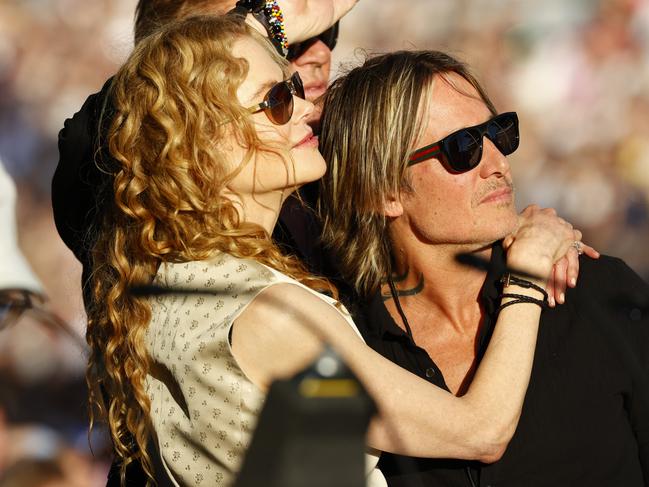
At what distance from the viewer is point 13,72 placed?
3656 mm

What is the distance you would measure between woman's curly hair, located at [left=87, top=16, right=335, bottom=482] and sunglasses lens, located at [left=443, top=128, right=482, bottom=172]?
0.40 meters

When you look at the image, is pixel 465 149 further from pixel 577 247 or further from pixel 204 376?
pixel 204 376

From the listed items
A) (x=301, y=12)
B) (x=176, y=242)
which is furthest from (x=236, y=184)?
(x=301, y=12)

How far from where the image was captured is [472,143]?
74.4 inches

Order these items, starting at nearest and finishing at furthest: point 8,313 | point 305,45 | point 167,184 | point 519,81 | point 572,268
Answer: point 8,313, point 167,184, point 572,268, point 305,45, point 519,81

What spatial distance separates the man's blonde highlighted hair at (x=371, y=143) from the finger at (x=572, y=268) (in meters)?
0.37

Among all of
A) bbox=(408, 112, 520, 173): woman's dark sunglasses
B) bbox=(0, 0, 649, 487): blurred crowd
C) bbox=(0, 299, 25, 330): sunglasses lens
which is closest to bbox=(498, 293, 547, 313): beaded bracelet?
bbox=(408, 112, 520, 173): woman's dark sunglasses

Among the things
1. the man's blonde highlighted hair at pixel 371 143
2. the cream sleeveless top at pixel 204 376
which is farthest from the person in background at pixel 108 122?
the cream sleeveless top at pixel 204 376

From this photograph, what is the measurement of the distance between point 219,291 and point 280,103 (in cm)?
41

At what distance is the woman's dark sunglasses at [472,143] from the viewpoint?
189 cm

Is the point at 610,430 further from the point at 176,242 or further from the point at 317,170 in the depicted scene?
the point at 176,242

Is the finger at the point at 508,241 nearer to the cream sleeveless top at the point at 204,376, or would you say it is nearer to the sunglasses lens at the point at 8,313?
the cream sleeveless top at the point at 204,376

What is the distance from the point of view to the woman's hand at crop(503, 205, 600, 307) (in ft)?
5.90

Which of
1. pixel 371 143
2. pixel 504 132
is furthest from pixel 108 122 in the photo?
pixel 504 132
